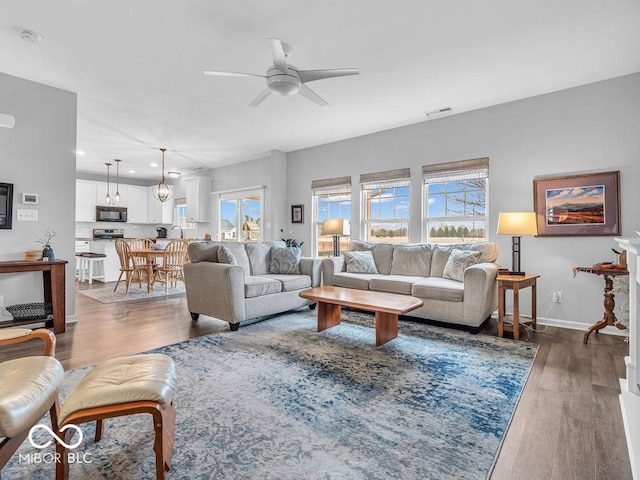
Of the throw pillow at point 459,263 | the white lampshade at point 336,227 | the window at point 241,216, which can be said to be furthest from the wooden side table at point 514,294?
the window at point 241,216

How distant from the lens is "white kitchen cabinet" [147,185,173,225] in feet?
29.9

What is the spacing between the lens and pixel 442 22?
2.62m

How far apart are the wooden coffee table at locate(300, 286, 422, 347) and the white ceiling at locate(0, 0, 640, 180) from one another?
2.27 metres

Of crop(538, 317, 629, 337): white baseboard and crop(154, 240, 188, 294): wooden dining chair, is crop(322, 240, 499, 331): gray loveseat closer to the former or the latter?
crop(538, 317, 629, 337): white baseboard

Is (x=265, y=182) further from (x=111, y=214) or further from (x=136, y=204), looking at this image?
(x=111, y=214)

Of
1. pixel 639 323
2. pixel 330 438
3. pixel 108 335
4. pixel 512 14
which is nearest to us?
pixel 330 438

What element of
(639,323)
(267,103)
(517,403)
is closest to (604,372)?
(639,323)

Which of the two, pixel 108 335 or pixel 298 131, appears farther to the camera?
pixel 298 131

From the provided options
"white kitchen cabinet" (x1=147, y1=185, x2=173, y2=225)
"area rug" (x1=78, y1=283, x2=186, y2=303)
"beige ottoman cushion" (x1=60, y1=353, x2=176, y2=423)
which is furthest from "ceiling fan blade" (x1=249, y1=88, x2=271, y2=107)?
"white kitchen cabinet" (x1=147, y1=185, x2=173, y2=225)

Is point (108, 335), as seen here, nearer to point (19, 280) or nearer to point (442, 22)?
point (19, 280)

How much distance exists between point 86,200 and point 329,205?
6269 mm

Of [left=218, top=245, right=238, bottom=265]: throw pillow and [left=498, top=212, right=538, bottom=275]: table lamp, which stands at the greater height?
[left=498, top=212, right=538, bottom=275]: table lamp

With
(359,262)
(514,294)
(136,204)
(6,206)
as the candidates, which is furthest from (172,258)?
(514,294)

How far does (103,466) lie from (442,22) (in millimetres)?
3472
